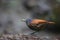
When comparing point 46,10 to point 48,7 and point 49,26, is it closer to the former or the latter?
point 48,7

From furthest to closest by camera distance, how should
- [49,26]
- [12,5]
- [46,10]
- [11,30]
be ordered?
[12,5] < [46,10] < [11,30] < [49,26]

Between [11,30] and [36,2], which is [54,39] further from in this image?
[36,2]

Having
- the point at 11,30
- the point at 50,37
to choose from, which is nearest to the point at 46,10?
the point at 11,30

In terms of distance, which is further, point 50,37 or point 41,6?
point 41,6

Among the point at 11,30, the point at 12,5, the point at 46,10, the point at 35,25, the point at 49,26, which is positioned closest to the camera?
the point at 35,25

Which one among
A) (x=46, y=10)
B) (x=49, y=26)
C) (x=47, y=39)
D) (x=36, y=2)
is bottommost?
(x=47, y=39)

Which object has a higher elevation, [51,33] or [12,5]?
[12,5]

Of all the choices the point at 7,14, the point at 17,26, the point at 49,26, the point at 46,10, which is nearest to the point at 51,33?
the point at 49,26

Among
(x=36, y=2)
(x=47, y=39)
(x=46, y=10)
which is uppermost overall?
(x=36, y=2)

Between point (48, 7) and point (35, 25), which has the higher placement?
point (48, 7)
